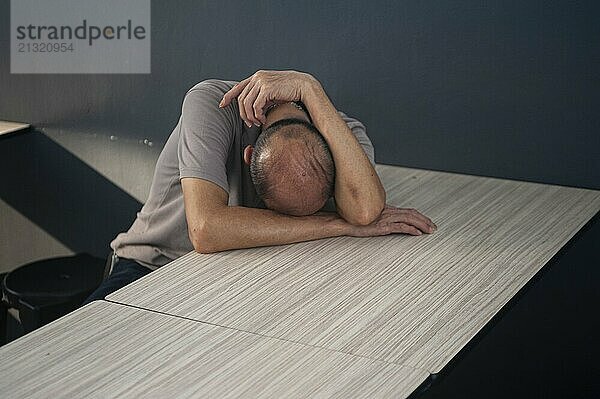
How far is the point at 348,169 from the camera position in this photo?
225 centimetres

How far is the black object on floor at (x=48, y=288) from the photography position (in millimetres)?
3002

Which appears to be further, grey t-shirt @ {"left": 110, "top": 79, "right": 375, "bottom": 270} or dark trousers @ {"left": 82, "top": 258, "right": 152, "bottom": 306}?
dark trousers @ {"left": 82, "top": 258, "right": 152, "bottom": 306}

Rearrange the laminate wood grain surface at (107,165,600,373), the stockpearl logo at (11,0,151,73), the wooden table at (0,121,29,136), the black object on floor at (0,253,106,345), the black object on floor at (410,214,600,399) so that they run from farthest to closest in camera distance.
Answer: the wooden table at (0,121,29,136) → the stockpearl logo at (11,0,151,73) → the black object on floor at (0,253,106,345) → the black object on floor at (410,214,600,399) → the laminate wood grain surface at (107,165,600,373)

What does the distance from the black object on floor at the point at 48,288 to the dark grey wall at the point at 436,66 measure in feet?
2.04

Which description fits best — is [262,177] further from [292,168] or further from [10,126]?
[10,126]

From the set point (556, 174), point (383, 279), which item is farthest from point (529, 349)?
point (383, 279)

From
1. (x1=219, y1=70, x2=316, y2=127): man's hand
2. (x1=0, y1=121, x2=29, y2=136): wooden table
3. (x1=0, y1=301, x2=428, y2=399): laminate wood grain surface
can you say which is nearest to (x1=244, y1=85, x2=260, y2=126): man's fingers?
(x1=219, y1=70, x2=316, y2=127): man's hand

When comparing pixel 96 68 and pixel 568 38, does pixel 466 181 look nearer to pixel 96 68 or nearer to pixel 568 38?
pixel 568 38

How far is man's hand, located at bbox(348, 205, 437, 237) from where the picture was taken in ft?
7.29

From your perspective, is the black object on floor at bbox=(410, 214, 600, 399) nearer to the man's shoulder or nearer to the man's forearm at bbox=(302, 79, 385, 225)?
the man's forearm at bbox=(302, 79, 385, 225)

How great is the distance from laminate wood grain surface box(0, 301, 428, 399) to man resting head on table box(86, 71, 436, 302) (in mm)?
441

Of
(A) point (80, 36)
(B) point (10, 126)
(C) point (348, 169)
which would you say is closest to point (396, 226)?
(C) point (348, 169)

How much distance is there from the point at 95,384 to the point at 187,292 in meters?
0.40

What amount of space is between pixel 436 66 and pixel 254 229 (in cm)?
93
